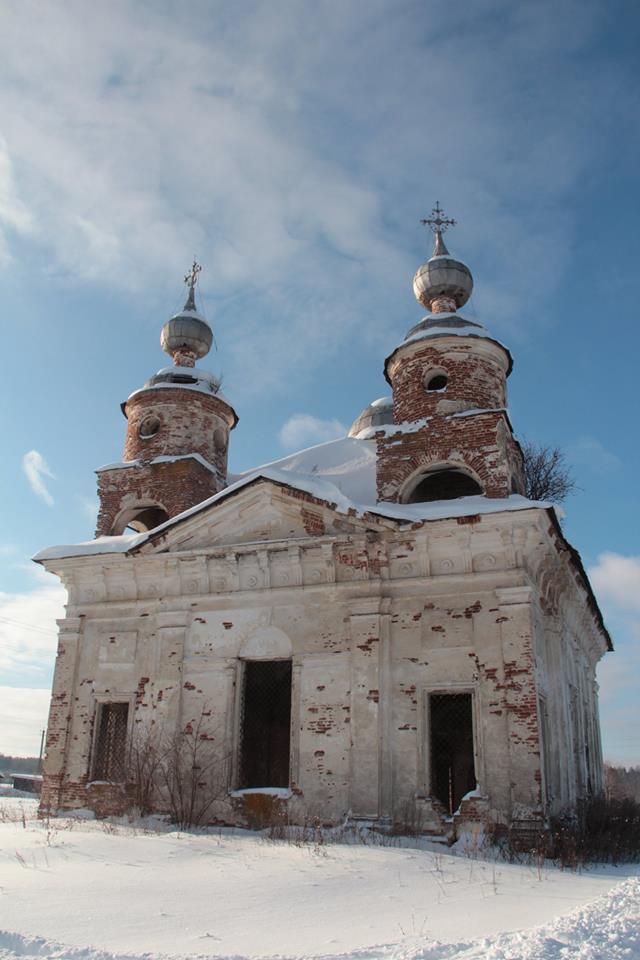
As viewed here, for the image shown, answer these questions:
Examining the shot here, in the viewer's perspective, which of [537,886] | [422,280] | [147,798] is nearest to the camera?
[537,886]

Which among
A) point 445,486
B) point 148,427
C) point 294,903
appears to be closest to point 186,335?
point 148,427

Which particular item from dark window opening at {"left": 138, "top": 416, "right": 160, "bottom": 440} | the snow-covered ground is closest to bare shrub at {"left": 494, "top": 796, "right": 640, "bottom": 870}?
the snow-covered ground

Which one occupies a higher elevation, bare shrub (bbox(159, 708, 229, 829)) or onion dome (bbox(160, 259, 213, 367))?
onion dome (bbox(160, 259, 213, 367))

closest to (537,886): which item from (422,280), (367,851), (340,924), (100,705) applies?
(367,851)

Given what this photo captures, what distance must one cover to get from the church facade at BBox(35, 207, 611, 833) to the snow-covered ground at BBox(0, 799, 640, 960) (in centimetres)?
217

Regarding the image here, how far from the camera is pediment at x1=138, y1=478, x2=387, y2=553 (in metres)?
13.0

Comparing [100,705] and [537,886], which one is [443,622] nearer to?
[537,886]

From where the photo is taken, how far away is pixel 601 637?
62.2 feet

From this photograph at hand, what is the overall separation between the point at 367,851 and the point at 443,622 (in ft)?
12.7

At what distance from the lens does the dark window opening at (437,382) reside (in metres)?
14.9

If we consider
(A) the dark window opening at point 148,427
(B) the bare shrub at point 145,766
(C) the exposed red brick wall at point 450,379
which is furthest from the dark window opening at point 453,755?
(A) the dark window opening at point 148,427

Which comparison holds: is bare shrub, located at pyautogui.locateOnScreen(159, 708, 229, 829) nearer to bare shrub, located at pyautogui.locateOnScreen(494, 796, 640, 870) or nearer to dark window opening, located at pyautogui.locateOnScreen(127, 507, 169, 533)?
bare shrub, located at pyautogui.locateOnScreen(494, 796, 640, 870)

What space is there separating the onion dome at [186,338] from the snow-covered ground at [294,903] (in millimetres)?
11155

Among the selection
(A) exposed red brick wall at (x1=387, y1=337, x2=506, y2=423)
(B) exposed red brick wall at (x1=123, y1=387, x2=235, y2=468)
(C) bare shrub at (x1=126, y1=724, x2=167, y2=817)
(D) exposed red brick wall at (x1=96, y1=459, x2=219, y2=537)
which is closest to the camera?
(C) bare shrub at (x1=126, y1=724, x2=167, y2=817)
